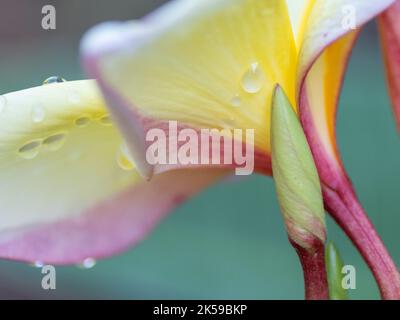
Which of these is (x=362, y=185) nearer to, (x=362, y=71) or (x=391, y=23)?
(x=362, y=71)

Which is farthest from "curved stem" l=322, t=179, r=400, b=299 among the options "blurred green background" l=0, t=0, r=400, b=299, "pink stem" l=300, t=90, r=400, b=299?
"blurred green background" l=0, t=0, r=400, b=299

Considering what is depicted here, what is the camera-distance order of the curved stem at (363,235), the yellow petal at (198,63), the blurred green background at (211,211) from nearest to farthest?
the yellow petal at (198,63) → the curved stem at (363,235) → the blurred green background at (211,211)

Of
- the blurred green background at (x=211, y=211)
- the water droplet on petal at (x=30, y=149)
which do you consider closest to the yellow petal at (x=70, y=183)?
the water droplet on petal at (x=30, y=149)

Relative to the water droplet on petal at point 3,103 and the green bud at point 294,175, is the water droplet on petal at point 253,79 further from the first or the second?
the water droplet on petal at point 3,103

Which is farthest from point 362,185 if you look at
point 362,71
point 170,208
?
point 170,208

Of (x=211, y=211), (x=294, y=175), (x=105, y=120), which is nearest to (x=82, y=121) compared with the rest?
(x=105, y=120)

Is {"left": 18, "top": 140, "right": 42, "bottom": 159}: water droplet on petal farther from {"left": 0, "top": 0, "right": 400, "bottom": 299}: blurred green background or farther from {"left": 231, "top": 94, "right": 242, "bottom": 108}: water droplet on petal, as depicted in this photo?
{"left": 0, "top": 0, "right": 400, "bottom": 299}: blurred green background
